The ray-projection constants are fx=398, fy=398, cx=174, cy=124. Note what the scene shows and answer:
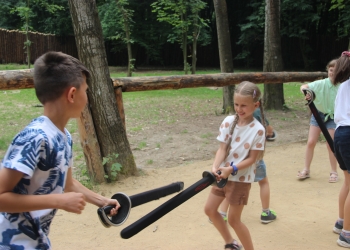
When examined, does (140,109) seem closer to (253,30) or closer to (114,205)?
(114,205)

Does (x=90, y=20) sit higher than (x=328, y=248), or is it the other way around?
(x=90, y=20)

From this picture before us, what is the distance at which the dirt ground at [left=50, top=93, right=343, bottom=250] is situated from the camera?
3.67m

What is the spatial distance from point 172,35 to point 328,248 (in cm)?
2407

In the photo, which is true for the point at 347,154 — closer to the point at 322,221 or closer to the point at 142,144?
the point at 322,221

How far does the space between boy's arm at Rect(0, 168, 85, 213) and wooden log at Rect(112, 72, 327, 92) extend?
363 cm

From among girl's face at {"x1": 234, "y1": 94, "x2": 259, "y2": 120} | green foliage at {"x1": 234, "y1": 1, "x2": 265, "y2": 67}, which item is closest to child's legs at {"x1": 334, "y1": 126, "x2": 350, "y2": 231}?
girl's face at {"x1": 234, "y1": 94, "x2": 259, "y2": 120}

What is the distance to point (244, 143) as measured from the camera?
303 cm

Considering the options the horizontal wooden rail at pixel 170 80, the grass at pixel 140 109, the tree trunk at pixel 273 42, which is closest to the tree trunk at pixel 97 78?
the horizontal wooden rail at pixel 170 80

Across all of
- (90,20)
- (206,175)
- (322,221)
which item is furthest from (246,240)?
(90,20)

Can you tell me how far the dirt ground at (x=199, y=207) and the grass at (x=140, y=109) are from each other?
0.40 metres

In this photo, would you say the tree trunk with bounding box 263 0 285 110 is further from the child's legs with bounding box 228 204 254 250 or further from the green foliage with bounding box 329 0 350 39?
the green foliage with bounding box 329 0 350 39

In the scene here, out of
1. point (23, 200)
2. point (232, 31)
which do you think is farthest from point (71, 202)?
point (232, 31)

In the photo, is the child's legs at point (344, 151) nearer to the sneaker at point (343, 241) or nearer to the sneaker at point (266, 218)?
the sneaker at point (343, 241)

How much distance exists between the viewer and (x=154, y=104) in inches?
469
